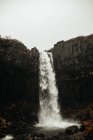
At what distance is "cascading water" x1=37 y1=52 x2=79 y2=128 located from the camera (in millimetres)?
46888

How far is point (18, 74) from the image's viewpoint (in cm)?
4650

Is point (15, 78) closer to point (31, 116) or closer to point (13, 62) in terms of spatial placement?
point (13, 62)

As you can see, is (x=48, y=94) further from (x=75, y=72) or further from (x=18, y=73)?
(x=18, y=73)

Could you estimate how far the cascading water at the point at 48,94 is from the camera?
46.9m

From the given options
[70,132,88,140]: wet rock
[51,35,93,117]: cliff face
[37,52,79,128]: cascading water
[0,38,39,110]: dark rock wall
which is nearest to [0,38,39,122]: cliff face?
[0,38,39,110]: dark rock wall

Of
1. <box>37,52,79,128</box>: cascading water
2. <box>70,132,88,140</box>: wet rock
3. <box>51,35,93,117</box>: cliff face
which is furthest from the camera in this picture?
<box>51,35,93,117</box>: cliff face

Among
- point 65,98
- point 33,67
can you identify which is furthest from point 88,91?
point 33,67

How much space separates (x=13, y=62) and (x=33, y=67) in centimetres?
581

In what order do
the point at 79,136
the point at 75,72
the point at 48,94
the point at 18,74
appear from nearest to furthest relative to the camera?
the point at 79,136 < the point at 18,74 < the point at 48,94 < the point at 75,72

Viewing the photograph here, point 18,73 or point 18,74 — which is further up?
point 18,73

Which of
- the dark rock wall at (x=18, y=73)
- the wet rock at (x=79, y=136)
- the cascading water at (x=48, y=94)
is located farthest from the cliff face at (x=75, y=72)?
the wet rock at (x=79, y=136)

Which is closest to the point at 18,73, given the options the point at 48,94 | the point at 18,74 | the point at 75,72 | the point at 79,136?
the point at 18,74

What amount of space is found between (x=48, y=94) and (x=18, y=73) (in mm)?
7789

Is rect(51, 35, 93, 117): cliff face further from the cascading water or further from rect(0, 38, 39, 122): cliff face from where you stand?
rect(0, 38, 39, 122): cliff face
